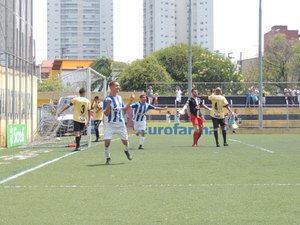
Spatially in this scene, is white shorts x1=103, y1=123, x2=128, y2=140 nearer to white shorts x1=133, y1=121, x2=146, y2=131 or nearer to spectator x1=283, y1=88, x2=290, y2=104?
white shorts x1=133, y1=121, x2=146, y2=131

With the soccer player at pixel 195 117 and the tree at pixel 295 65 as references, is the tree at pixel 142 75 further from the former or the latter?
the soccer player at pixel 195 117

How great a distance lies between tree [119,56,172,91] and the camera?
76.4 m

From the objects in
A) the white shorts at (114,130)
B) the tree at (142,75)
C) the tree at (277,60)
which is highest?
the tree at (277,60)

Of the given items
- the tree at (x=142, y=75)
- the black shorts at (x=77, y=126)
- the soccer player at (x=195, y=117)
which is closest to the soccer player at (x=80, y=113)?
the black shorts at (x=77, y=126)

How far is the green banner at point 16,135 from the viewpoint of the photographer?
70.2 feet

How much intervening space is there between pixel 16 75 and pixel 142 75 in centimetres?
5457

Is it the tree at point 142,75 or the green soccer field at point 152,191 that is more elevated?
the tree at point 142,75

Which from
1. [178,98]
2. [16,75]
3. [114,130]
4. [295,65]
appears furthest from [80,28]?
[114,130]

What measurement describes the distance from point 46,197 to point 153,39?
163 meters

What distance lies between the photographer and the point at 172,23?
17538 cm

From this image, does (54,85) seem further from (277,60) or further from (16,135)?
(277,60)

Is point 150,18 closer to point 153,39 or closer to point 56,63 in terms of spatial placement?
point 153,39

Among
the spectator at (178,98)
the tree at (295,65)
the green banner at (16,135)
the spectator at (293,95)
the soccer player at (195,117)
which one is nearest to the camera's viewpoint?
the soccer player at (195,117)

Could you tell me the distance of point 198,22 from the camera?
17875cm
